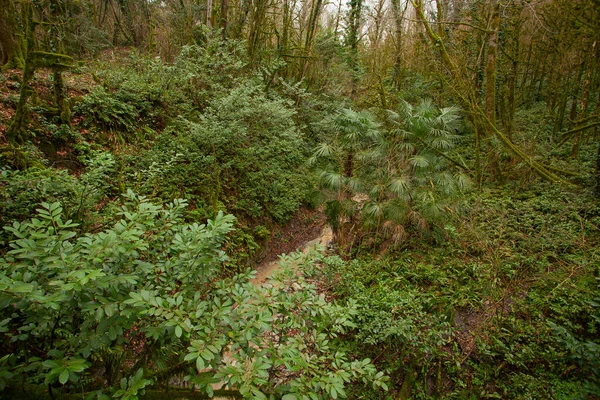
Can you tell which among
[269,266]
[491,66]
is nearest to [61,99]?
[269,266]

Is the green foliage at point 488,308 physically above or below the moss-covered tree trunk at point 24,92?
below

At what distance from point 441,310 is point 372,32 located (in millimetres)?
16213

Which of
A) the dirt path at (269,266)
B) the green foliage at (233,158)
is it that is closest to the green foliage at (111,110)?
the green foliage at (233,158)

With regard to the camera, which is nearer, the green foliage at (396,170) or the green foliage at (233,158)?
the green foliage at (396,170)

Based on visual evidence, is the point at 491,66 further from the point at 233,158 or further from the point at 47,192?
the point at 47,192

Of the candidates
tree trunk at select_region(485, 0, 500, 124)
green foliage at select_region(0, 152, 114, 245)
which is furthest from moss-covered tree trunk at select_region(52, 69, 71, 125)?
tree trunk at select_region(485, 0, 500, 124)

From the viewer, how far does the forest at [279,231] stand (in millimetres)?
1516

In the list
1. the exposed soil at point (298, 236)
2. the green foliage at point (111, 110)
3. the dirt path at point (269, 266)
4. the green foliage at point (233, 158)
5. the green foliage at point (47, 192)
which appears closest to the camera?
the green foliage at point (47, 192)

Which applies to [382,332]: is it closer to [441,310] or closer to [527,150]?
[441,310]

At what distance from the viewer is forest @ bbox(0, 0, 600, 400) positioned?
1.52m

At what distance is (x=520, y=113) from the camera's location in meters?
11.3

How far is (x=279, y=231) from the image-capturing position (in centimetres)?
801

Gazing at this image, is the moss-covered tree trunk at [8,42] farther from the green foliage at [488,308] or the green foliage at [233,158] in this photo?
the green foliage at [488,308]

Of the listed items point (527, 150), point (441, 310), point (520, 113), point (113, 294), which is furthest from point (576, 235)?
point (520, 113)
